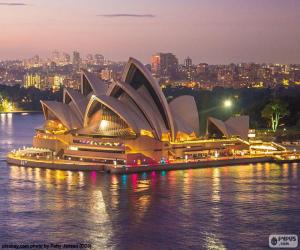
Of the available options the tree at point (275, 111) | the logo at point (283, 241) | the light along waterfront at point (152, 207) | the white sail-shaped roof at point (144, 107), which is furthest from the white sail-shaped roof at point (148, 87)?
the tree at point (275, 111)

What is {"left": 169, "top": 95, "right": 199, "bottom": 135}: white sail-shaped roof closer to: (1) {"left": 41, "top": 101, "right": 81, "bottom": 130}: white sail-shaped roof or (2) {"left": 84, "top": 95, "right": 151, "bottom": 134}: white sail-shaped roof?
(2) {"left": 84, "top": 95, "right": 151, "bottom": 134}: white sail-shaped roof

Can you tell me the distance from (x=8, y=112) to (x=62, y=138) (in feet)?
204

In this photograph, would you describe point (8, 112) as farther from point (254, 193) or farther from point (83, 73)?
point (254, 193)

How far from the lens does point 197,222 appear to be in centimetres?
2125

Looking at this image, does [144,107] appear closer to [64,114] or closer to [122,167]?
[122,167]

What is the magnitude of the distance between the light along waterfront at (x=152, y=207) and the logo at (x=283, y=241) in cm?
30

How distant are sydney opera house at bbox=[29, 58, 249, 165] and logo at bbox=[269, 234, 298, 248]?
1286 centimetres

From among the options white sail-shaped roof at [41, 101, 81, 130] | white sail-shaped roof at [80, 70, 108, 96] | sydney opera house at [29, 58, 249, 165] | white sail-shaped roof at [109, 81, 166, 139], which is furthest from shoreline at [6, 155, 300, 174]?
white sail-shaped roof at [80, 70, 108, 96]

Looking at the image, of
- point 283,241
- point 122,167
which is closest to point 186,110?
point 122,167

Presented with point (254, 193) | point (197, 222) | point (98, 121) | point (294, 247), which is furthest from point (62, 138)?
point (294, 247)

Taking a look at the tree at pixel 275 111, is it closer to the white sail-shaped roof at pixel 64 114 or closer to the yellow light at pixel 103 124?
the white sail-shaped roof at pixel 64 114

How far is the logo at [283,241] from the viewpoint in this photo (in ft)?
60.2

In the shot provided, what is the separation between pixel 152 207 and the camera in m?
23.3

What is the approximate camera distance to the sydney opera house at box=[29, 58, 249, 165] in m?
32.2
